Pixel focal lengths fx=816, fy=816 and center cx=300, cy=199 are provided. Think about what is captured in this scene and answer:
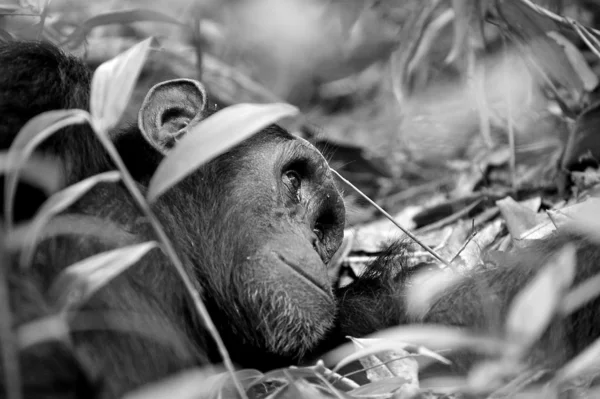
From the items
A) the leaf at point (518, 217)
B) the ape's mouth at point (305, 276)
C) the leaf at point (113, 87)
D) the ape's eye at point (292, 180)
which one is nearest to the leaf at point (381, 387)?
the ape's mouth at point (305, 276)

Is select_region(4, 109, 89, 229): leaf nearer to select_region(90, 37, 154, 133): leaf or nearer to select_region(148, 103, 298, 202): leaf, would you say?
select_region(90, 37, 154, 133): leaf

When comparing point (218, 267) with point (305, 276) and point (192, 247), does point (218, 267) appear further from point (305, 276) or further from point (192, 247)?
point (305, 276)

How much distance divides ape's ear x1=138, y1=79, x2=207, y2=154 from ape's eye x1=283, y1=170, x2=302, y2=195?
0.45m

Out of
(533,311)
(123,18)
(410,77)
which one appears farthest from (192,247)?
(410,77)

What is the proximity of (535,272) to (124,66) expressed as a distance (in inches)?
59.9

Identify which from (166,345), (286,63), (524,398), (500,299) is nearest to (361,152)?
(286,63)

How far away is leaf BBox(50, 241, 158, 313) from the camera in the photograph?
2.00 meters

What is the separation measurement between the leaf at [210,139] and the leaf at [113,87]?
20 centimetres

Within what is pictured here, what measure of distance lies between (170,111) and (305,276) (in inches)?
34.8

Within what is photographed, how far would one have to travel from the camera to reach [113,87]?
223 cm

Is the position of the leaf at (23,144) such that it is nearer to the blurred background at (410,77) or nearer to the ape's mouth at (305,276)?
the ape's mouth at (305,276)

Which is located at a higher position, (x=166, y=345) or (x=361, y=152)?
(x=166, y=345)

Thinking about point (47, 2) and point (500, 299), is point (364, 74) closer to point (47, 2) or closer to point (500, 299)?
point (47, 2)

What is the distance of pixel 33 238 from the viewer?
6.26 feet
